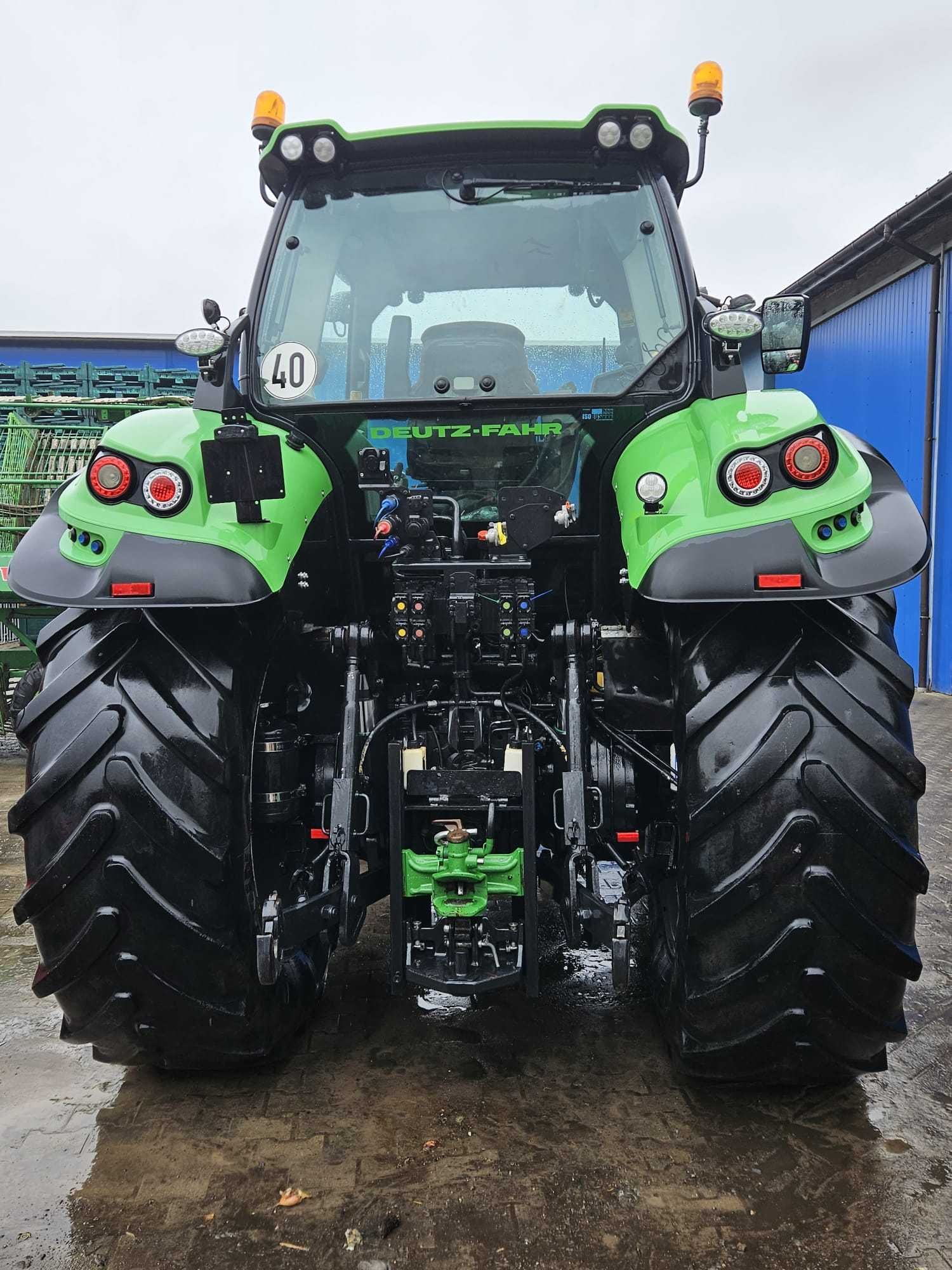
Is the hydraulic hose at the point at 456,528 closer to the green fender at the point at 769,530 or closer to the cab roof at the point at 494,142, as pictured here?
the green fender at the point at 769,530

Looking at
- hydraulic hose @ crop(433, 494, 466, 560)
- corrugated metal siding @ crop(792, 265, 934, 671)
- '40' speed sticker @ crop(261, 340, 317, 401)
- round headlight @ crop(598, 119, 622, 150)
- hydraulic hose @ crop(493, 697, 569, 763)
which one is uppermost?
corrugated metal siding @ crop(792, 265, 934, 671)

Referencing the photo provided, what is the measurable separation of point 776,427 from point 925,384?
31.4 ft

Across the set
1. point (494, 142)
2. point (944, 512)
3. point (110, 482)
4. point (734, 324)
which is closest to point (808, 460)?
point (734, 324)

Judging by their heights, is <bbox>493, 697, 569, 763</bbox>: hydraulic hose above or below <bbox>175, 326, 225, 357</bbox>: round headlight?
below

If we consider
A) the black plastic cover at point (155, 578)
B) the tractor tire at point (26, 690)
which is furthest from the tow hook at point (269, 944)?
the tractor tire at point (26, 690)

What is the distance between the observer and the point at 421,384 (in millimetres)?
2930

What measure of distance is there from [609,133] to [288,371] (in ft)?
3.94

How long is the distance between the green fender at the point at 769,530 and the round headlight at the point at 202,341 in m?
1.32

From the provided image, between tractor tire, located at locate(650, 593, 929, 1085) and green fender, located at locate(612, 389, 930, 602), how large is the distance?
7.2 inches

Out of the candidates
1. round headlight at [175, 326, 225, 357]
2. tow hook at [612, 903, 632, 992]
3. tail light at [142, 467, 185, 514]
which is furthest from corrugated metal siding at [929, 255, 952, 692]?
tail light at [142, 467, 185, 514]

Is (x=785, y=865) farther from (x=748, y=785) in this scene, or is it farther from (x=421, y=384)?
(x=421, y=384)

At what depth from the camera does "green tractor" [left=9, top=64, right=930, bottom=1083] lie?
2.23m

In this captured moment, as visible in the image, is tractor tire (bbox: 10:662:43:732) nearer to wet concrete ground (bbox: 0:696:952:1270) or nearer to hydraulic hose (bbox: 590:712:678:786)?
wet concrete ground (bbox: 0:696:952:1270)

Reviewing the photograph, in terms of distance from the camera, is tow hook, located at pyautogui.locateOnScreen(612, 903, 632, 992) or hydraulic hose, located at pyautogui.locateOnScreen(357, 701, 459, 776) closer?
tow hook, located at pyautogui.locateOnScreen(612, 903, 632, 992)
